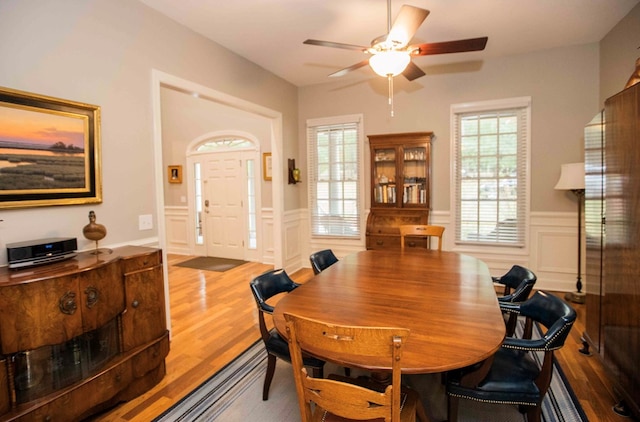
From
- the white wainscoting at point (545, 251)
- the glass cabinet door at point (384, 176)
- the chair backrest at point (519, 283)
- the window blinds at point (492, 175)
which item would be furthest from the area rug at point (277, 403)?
the glass cabinet door at point (384, 176)

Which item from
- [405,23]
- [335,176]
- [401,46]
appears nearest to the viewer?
[405,23]

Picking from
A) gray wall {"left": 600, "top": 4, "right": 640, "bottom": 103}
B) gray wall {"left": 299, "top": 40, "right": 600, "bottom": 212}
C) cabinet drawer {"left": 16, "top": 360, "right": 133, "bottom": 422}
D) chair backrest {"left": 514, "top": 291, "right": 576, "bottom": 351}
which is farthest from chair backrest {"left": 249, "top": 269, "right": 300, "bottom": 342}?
gray wall {"left": 600, "top": 4, "right": 640, "bottom": 103}

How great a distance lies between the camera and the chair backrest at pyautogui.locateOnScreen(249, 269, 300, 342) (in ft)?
6.75

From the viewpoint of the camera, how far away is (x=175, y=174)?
675cm

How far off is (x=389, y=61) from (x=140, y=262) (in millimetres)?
2295

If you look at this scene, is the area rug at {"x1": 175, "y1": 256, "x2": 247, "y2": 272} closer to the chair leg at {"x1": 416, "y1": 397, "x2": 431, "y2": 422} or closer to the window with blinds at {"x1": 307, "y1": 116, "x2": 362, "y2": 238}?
the window with blinds at {"x1": 307, "y1": 116, "x2": 362, "y2": 238}

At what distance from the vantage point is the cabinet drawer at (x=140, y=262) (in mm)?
2199

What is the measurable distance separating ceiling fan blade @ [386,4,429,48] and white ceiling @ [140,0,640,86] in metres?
0.71

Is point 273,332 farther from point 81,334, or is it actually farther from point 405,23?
point 405,23

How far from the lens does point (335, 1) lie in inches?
116

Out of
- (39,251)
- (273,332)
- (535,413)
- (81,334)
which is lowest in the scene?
(535,413)

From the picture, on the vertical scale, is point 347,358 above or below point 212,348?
above

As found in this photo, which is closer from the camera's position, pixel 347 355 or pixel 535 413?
pixel 347 355

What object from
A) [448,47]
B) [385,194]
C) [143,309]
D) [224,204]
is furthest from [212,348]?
[224,204]
